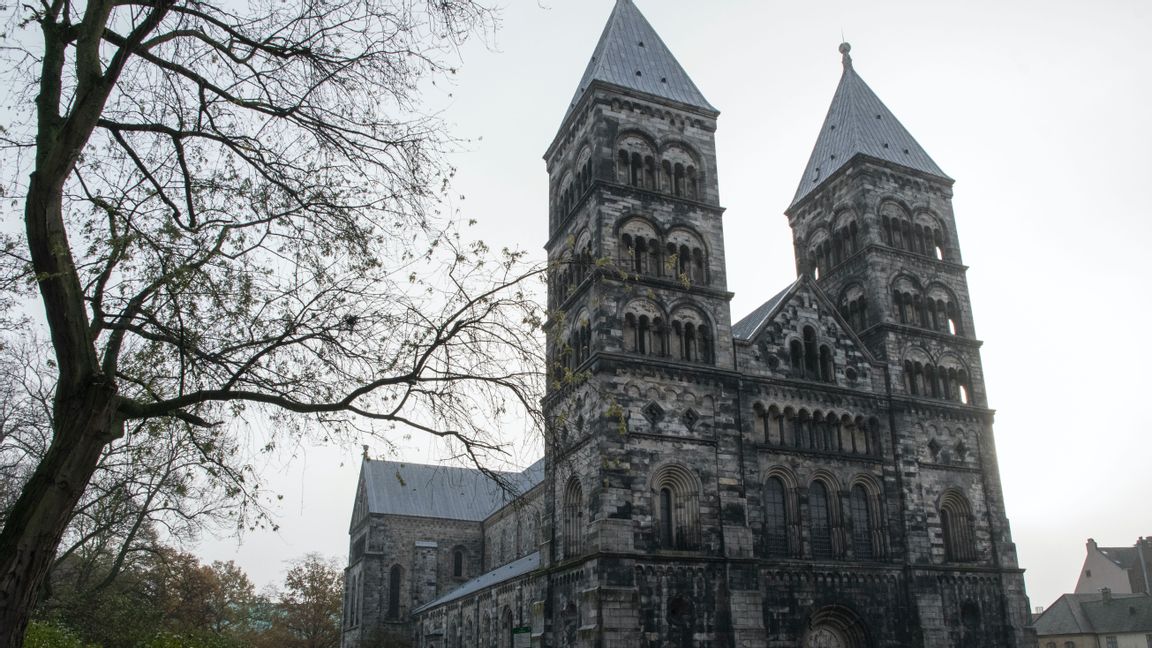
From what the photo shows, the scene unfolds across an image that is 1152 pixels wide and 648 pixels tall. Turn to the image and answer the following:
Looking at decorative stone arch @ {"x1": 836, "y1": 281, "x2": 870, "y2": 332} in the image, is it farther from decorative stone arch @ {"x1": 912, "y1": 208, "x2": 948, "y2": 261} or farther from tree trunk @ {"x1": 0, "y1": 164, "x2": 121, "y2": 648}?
tree trunk @ {"x1": 0, "y1": 164, "x2": 121, "y2": 648}

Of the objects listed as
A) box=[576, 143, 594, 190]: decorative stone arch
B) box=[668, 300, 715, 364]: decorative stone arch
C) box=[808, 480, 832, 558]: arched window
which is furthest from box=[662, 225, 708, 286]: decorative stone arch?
box=[808, 480, 832, 558]: arched window

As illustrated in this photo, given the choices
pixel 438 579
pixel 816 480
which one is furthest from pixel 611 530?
pixel 438 579

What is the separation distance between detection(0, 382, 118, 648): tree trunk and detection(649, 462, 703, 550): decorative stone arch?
22112 millimetres

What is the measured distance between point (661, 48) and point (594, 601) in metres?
24.5

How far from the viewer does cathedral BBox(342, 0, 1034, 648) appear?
2962 centimetres

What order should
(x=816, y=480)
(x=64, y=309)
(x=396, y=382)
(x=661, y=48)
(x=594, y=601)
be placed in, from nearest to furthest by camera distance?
(x=64, y=309), (x=396, y=382), (x=594, y=601), (x=816, y=480), (x=661, y=48)

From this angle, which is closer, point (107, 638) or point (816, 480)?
point (107, 638)

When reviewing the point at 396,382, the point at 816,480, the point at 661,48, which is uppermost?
the point at 661,48

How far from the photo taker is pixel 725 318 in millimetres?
33688

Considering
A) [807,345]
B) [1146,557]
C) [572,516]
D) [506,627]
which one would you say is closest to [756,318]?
[807,345]

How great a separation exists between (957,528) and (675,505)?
12.6 meters

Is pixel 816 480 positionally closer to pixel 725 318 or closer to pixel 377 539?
pixel 725 318

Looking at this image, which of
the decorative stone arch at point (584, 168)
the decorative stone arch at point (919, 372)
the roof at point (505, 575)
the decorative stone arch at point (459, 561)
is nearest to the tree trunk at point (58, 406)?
the decorative stone arch at point (584, 168)

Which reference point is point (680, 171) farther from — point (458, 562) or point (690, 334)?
point (458, 562)
